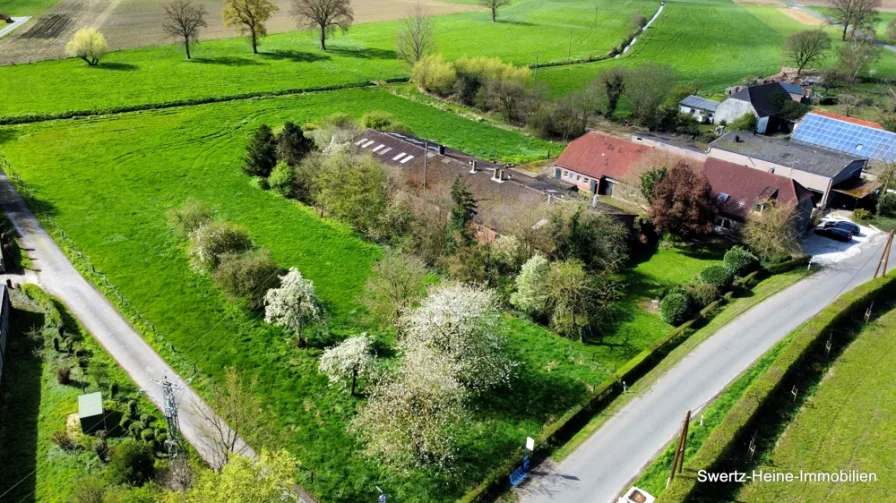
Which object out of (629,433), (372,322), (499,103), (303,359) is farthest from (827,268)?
(499,103)

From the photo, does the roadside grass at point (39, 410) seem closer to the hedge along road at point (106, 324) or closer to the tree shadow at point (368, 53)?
the hedge along road at point (106, 324)

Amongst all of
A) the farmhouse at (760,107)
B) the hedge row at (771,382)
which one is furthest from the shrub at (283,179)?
the farmhouse at (760,107)

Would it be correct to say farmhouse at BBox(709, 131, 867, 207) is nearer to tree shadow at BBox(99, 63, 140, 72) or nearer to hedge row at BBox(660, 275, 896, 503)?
hedge row at BBox(660, 275, 896, 503)

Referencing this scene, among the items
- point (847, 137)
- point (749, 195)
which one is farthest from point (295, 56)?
point (847, 137)

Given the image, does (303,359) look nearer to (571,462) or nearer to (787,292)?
(571,462)

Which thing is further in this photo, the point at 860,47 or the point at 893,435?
the point at 860,47

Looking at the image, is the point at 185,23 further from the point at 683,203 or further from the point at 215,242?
the point at 683,203
